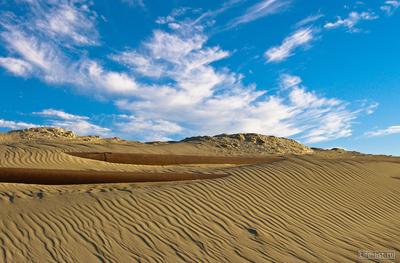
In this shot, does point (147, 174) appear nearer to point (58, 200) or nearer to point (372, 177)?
point (58, 200)

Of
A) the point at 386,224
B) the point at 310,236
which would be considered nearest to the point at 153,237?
the point at 310,236

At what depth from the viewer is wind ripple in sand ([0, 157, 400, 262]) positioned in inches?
287

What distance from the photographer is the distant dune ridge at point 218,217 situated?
7.32m

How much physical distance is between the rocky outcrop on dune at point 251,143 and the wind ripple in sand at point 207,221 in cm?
1460

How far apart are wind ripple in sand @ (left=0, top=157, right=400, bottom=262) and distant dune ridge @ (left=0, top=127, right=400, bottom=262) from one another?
0.02m

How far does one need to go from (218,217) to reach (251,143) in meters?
19.3

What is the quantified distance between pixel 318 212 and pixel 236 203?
185cm

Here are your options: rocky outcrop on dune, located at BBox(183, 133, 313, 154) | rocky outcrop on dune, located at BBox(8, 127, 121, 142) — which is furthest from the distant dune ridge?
rocky outcrop on dune, located at BBox(8, 127, 121, 142)

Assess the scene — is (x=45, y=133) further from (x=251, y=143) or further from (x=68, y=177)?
(x=68, y=177)

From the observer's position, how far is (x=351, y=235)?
28.3 ft

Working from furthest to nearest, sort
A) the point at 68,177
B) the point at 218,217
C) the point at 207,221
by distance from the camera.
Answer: the point at 68,177
the point at 218,217
the point at 207,221

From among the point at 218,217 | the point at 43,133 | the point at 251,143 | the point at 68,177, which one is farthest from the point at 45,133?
the point at 218,217

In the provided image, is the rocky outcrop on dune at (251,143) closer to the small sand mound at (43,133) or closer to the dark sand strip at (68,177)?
the small sand mound at (43,133)

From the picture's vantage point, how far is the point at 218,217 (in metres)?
8.80
